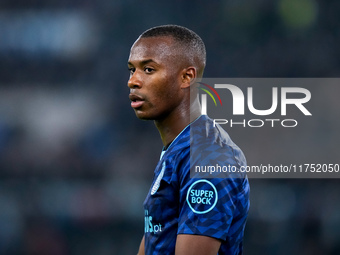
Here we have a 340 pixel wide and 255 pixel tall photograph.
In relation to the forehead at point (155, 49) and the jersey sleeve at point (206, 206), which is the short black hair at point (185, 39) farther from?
the jersey sleeve at point (206, 206)

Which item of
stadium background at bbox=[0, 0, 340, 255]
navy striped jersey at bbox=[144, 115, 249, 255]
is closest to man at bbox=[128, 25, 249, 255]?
navy striped jersey at bbox=[144, 115, 249, 255]

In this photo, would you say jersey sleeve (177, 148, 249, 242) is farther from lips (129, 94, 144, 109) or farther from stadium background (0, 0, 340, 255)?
stadium background (0, 0, 340, 255)

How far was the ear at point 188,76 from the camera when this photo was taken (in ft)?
6.21

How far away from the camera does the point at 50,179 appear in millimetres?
6309

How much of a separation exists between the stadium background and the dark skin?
14.4ft

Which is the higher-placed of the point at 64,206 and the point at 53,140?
the point at 53,140

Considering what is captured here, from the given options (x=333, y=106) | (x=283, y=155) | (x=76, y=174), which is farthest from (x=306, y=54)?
(x=76, y=174)

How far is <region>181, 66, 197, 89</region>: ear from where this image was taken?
189cm

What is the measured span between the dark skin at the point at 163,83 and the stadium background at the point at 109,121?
440 centimetres

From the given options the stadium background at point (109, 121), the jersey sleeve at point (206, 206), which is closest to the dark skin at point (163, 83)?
the jersey sleeve at point (206, 206)

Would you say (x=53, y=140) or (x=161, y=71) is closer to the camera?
(x=161, y=71)

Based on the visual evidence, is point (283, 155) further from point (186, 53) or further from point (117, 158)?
point (186, 53)

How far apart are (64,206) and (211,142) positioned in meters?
4.80

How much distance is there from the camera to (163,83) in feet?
6.07
